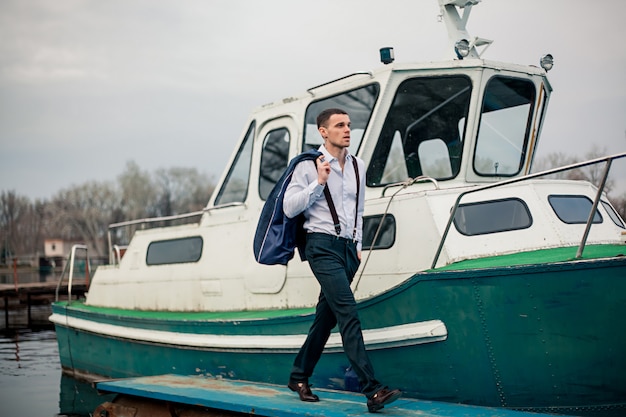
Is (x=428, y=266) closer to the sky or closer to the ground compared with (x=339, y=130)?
closer to the ground

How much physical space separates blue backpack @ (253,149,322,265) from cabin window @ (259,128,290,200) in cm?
239

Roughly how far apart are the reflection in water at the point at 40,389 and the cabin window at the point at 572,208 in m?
6.61

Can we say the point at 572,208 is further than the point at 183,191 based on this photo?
No

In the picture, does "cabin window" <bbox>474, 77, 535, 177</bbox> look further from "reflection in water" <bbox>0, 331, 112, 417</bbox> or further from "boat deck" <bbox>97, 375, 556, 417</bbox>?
"reflection in water" <bbox>0, 331, 112, 417</bbox>

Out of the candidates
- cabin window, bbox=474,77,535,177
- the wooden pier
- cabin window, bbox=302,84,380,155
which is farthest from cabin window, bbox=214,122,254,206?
the wooden pier

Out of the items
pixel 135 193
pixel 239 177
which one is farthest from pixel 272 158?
pixel 135 193

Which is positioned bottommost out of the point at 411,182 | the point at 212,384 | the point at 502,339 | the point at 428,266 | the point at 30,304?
the point at 30,304

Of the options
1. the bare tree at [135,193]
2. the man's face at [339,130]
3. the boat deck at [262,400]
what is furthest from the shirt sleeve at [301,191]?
the bare tree at [135,193]

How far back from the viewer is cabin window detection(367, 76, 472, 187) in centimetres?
664

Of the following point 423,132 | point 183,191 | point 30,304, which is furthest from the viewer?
point 183,191

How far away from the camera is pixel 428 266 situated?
582cm

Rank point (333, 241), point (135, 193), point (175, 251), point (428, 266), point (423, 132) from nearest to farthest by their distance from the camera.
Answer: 1. point (333, 241)
2. point (428, 266)
3. point (423, 132)
4. point (175, 251)
5. point (135, 193)

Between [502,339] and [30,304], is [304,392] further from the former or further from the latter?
[30,304]

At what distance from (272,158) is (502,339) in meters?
3.65
